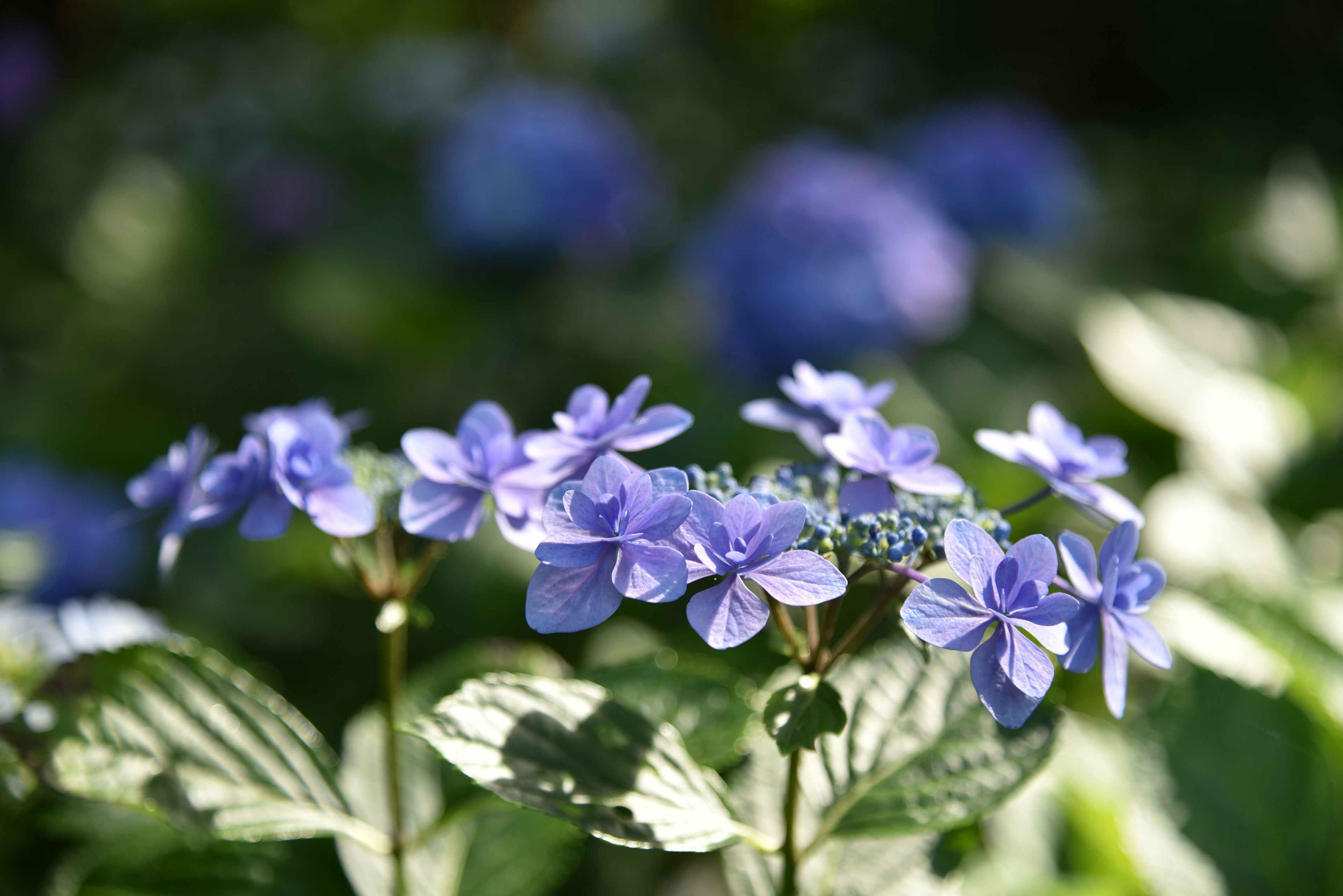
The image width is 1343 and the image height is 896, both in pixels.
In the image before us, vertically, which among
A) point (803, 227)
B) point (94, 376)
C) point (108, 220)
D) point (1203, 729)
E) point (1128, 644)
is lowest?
point (94, 376)

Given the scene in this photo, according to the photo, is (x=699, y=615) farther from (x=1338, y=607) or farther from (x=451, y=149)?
(x=451, y=149)

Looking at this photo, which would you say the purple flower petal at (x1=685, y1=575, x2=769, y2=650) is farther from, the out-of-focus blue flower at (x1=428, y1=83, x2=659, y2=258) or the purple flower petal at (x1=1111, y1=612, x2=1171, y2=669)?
the out-of-focus blue flower at (x1=428, y1=83, x2=659, y2=258)

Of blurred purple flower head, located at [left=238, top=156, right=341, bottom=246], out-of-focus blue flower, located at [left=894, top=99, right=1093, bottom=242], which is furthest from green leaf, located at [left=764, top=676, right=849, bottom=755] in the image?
blurred purple flower head, located at [left=238, top=156, right=341, bottom=246]

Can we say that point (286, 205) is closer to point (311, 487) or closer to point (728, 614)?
point (311, 487)

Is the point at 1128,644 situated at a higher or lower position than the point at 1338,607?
higher

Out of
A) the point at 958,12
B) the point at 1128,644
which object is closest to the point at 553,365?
the point at 1128,644
